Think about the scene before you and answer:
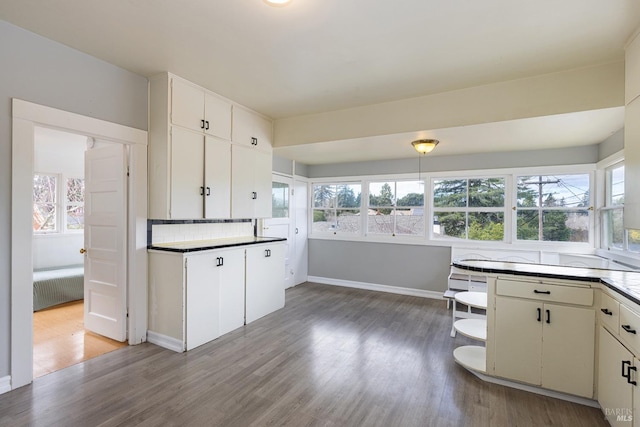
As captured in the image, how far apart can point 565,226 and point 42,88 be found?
5.97 metres

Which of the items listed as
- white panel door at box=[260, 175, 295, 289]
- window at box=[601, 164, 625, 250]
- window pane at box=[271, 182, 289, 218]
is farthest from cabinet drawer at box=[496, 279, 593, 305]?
window pane at box=[271, 182, 289, 218]

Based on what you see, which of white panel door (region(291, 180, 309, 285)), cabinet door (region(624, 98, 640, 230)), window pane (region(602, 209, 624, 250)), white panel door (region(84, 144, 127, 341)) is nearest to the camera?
cabinet door (region(624, 98, 640, 230))

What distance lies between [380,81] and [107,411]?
11.2ft

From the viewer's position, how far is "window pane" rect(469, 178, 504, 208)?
180 inches

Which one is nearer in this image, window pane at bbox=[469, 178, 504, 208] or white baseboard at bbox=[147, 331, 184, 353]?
white baseboard at bbox=[147, 331, 184, 353]

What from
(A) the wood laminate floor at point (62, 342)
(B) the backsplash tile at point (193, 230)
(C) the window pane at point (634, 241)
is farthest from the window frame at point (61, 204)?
(C) the window pane at point (634, 241)

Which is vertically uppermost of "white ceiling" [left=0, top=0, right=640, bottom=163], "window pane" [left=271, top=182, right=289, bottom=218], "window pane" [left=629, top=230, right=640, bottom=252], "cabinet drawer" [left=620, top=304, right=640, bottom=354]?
"white ceiling" [left=0, top=0, right=640, bottom=163]

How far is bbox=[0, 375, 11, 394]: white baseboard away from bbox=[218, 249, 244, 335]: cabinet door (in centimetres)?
158

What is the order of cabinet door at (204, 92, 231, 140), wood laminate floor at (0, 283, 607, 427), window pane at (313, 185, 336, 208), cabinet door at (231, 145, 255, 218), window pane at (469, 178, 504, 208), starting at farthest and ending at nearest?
1. window pane at (313, 185, 336, 208)
2. window pane at (469, 178, 504, 208)
3. cabinet door at (231, 145, 255, 218)
4. cabinet door at (204, 92, 231, 140)
5. wood laminate floor at (0, 283, 607, 427)

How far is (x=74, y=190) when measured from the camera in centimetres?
557

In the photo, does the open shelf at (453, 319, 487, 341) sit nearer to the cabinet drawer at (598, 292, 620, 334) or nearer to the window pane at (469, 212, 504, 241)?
the cabinet drawer at (598, 292, 620, 334)

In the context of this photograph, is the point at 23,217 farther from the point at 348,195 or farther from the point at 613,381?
the point at 348,195

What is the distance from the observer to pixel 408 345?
10.1 ft

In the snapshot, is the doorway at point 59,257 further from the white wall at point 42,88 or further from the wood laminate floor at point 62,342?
the white wall at point 42,88
